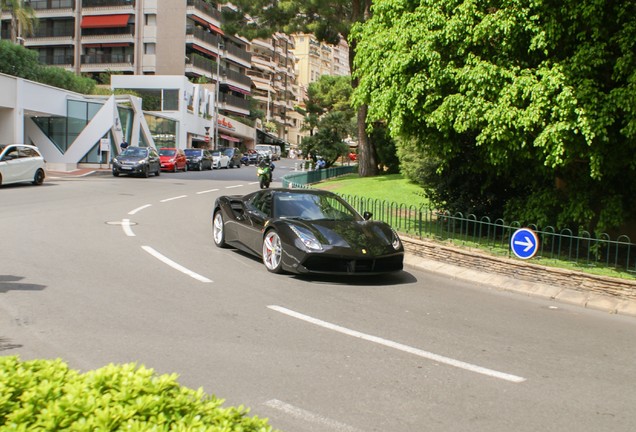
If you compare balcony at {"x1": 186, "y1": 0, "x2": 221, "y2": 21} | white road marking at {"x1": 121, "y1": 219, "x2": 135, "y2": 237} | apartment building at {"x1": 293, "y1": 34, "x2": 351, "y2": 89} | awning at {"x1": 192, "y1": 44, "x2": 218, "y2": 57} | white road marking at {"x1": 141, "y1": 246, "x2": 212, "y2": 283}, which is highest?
A: apartment building at {"x1": 293, "y1": 34, "x2": 351, "y2": 89}

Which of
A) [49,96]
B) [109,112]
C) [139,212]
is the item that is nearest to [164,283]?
[139,212]

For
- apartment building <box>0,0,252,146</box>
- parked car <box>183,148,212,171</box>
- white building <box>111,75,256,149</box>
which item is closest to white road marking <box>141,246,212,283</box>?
parked car <box>183,148,212,171</box>

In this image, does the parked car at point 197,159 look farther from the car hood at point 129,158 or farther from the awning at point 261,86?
the awning at point 261,86

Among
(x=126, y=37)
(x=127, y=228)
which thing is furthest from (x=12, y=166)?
(x=126, y=37)

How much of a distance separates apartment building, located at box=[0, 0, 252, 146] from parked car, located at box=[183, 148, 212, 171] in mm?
22866

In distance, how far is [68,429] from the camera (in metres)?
2.49

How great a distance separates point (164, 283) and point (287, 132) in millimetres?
114344

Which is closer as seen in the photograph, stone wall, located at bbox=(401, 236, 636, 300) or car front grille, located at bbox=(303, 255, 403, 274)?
stone wall, located at bbox=(401, 236, 636, 300)

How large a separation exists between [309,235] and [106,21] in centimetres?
6637

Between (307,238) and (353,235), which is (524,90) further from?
(307,238)

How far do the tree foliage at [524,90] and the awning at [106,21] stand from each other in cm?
6114

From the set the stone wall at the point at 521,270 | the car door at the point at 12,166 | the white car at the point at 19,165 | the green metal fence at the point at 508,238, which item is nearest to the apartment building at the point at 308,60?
the white car at the point at 19,165

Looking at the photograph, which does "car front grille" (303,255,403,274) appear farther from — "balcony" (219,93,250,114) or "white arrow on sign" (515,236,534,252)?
"balcony" (219,93,250,114)

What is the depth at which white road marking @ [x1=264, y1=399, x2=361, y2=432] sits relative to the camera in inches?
158
